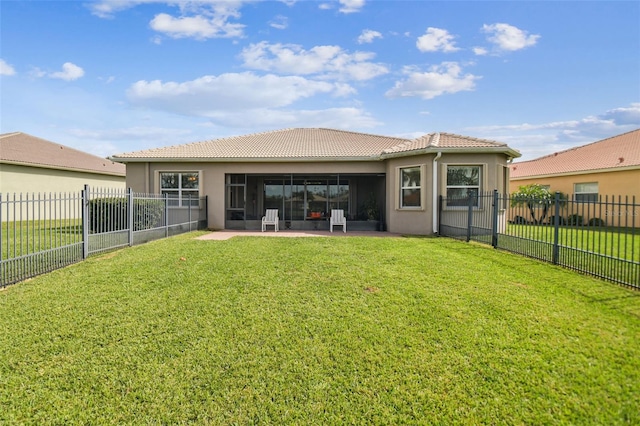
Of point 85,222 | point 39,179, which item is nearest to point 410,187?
point 85,222

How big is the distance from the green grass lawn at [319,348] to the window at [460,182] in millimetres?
6371

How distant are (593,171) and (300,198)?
15465 mm

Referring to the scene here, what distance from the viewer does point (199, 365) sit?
3738mm

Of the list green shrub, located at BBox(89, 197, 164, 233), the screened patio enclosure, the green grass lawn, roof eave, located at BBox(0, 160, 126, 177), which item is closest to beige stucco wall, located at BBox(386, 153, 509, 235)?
the screened patio enclosure

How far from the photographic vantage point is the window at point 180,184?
50.8 feet

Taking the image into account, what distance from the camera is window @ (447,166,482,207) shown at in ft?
42.6

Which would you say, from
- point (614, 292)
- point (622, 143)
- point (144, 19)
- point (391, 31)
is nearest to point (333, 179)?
point (391, 31)

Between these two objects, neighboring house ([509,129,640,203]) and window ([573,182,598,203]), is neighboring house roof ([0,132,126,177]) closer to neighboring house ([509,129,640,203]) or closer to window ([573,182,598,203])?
neighboring house ([509,129,640,203])

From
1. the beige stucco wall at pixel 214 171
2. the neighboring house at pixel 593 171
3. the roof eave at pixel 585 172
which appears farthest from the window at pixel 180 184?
the roof eave at pixel 585 172

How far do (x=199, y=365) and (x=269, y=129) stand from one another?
18.7 m

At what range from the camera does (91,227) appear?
32.6 ft

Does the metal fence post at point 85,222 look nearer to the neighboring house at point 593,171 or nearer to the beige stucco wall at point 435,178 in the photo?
the beige stucco wall at point 435,178

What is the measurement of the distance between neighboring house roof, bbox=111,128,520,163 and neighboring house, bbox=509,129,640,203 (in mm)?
7689

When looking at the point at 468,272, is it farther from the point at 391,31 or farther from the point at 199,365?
the point at 391,31
